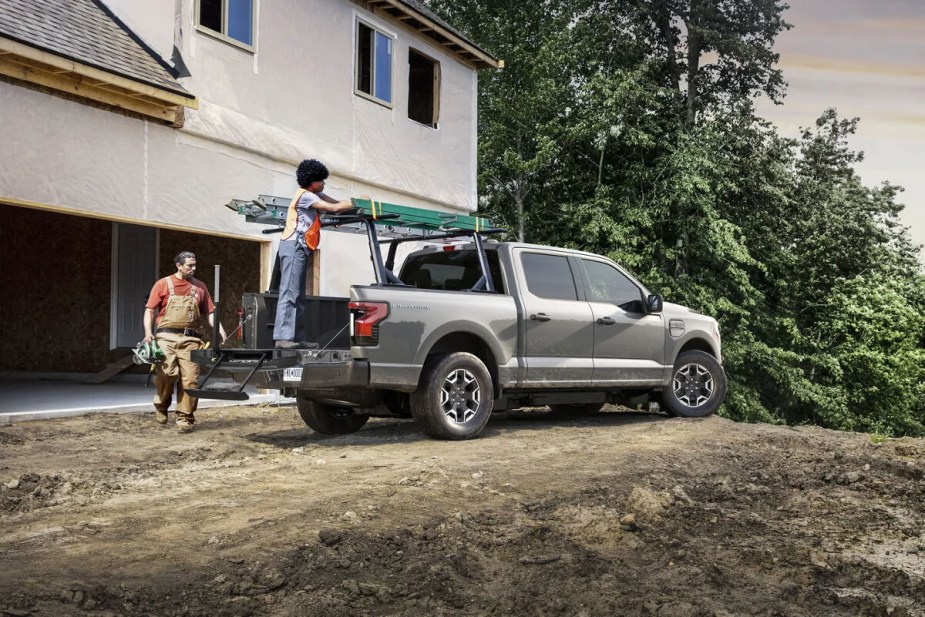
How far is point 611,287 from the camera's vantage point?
10430mm

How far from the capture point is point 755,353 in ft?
86.9

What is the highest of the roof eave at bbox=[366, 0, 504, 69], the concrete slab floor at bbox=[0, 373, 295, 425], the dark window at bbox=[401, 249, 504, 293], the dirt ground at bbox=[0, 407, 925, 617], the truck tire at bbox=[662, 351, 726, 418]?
the roof eave at bbox=[366, 0, 504, 69]

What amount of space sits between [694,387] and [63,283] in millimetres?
11083

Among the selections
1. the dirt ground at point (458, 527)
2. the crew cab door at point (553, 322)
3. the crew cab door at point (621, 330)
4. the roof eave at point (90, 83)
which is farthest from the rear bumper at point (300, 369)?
the roof eave at point (90, 83)

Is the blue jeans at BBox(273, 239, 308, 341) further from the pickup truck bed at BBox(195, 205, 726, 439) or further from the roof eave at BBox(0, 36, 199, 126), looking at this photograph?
the roof eave at BBox(0, 36, 199, 126)

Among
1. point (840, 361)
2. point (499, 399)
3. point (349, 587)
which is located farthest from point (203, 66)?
point (840, 361)

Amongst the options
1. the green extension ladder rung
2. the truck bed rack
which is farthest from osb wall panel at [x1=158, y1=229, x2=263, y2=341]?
the green extension ladder rung

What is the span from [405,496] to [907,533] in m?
3.14

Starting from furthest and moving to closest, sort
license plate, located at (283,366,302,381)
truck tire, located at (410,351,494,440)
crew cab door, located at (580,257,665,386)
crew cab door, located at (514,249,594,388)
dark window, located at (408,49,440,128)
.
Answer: dark window, located at (408,49,440,128) → crew cab door, located at (580,257,665,386) → crew cab door, located at (514,249,594,388) → truck tire, located at (410,351,494,440) → license plate, located at (283,366,302,381)

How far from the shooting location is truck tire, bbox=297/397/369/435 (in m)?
9.48

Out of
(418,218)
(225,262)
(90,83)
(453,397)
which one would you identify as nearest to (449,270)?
(418,218)

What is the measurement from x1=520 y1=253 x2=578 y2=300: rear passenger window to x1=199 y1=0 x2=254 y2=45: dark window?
235 inches

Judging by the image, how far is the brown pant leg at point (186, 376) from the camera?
957 cm

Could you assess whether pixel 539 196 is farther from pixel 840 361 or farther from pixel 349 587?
pixel 349 587
